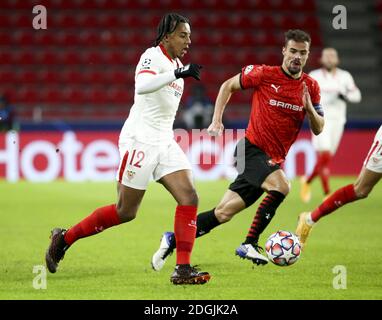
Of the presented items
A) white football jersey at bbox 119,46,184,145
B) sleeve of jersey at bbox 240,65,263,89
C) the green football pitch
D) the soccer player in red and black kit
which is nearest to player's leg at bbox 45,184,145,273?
the green football pitch

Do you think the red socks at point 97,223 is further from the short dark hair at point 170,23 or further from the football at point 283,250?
the short dark hair at point 170,23

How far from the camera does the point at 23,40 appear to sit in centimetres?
2148

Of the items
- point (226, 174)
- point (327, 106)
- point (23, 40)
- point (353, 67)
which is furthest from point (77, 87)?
point (327, 106)

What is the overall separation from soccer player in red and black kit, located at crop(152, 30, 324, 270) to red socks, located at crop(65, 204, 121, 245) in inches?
24.5

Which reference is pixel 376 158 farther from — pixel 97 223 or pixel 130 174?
pixel 97 223

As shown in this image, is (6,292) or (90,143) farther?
(90,143)

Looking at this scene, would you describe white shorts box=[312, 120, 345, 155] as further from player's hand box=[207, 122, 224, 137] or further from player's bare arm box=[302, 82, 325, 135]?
player's hand box=[207, 122, 224, 137]

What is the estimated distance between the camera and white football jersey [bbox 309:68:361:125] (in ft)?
43.9

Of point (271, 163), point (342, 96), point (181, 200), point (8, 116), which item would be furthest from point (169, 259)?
point (8, 116)

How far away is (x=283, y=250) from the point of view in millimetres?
7160

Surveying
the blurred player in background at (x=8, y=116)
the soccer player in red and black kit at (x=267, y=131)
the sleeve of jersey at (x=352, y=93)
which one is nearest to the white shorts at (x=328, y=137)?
the sleeve of jersey at (x=352, y=93)

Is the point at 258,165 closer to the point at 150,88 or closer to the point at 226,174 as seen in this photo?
the point at 150,88

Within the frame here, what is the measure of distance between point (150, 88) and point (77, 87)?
14842mm

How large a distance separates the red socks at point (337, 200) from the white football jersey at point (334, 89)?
5.25 meters
